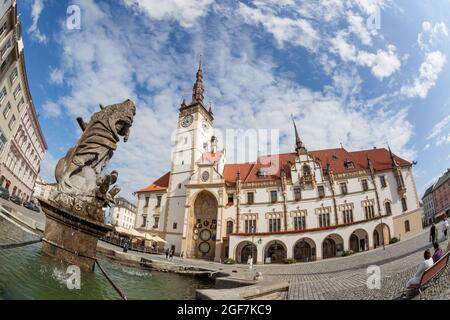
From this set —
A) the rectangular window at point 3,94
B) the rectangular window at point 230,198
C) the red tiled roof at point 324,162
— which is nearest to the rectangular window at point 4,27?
the rectangular window at point 3,94

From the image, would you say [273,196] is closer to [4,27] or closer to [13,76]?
[13,76]

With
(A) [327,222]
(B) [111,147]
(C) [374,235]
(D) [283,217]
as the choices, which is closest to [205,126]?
(D) [283,217]

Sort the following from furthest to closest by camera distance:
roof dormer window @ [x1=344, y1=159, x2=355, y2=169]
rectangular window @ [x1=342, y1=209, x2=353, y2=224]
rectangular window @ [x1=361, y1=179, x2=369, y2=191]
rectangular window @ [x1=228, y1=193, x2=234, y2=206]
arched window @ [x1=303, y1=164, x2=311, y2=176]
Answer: rectangular window @ [x1=228, y1=193, x2=234, y2=206], arched window @ [x1=303, y1=164, x2=311, y2=176], roof dormer window @ [x1=344, y1=159, x2=355, y2=169], rectangular window @ [x1=361, y1=179, x2=369, y2=191], rectangular window @ [x1=342, y1=209, x2=353, y2=224]

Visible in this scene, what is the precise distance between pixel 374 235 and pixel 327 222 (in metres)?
5.56

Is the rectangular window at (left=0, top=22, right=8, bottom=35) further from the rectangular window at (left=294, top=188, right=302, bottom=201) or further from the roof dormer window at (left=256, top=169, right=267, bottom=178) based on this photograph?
the rectangular window at (left=294, top=188, right=302, bottom=201)

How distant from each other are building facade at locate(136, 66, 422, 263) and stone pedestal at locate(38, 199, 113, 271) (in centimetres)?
2466

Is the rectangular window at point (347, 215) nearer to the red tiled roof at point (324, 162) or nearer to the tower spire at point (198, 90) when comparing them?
the red tiled roof at point (324, 162)

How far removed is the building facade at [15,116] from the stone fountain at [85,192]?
25144 millimetres

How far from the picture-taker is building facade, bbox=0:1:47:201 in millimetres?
24453

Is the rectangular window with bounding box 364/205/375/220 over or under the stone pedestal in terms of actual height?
over

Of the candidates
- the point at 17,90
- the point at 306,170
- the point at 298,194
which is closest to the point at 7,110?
the point at 17,90

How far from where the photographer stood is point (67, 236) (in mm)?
5926

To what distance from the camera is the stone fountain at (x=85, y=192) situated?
5871 mm

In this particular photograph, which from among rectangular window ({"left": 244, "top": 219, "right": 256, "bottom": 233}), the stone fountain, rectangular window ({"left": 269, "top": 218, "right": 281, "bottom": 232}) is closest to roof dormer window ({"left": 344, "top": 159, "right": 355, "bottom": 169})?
rectangular window ({"left": 269, "top": 218, "right": 281, "bottom": 232})
